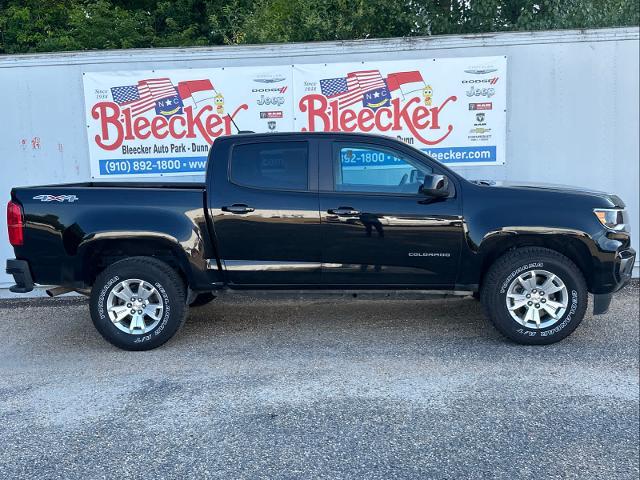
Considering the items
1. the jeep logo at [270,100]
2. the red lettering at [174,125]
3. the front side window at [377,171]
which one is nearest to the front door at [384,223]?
the front side window at [377,171]

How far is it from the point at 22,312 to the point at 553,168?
262 inches

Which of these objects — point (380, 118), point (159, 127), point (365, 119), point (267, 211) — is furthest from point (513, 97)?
point (159, 127)

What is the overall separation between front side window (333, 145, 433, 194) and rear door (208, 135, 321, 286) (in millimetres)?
251

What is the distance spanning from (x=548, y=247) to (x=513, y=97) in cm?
281

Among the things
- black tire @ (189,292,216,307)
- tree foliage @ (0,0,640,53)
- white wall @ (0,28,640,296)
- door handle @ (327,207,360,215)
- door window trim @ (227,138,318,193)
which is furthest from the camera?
tree foliage @ (0,0,640,53)

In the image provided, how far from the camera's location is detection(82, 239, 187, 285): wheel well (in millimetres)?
5391

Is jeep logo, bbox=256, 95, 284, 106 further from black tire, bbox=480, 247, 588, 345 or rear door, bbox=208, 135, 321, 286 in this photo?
black tire, bbox=480, 247, 588, 345

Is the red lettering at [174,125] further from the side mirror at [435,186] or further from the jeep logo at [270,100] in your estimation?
the side mirror at [435,186]

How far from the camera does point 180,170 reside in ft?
24.9

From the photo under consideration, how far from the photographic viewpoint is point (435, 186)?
5078mm

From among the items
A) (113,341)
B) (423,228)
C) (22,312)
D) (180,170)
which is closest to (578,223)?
(423,228)

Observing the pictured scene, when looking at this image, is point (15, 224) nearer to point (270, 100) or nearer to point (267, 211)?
point (267, 211)

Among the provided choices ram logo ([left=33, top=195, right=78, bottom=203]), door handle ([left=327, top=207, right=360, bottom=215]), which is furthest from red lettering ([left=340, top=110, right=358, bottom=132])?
ram logo ([left=33, top=195, right=78, bottom=203])

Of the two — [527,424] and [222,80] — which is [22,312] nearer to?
[222,80]
